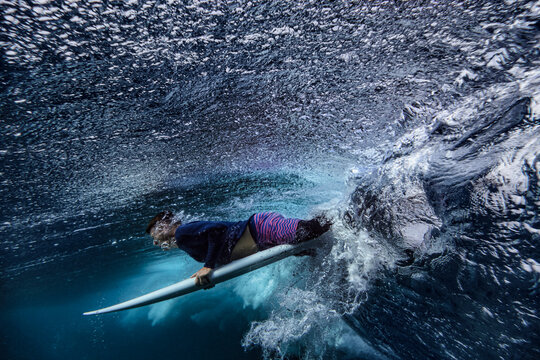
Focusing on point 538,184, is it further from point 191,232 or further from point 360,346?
point 360,346

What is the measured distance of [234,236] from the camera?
10.9ft

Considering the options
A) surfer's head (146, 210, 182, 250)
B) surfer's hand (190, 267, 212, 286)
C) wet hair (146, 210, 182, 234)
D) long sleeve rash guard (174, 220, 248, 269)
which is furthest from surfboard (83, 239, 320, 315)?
wet hair (146, 210, 182, 234)

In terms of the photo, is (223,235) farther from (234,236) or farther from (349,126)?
(349,126)

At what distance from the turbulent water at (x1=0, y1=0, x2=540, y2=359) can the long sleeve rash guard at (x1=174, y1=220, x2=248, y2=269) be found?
5.19ft

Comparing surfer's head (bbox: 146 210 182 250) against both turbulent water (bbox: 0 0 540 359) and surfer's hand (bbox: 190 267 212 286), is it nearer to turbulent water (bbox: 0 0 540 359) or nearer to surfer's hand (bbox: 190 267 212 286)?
surfer's hand (bbox: 190 267 212 286)

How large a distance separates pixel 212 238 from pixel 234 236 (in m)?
0.32

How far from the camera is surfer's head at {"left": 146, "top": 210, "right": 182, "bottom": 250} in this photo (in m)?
3.86

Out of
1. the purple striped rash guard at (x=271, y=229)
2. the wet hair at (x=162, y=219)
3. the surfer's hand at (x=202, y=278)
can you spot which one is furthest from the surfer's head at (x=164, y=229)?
the purple striped rash guard at (x=271, y=229)

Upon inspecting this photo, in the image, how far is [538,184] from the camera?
1516 millimetres

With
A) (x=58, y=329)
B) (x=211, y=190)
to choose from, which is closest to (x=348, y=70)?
(x=211, y=190)

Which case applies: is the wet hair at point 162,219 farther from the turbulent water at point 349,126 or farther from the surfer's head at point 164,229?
the turbulent water at point 349,126

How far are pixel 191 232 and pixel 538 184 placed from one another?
3.55 meters

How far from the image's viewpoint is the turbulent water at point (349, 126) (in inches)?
72.1

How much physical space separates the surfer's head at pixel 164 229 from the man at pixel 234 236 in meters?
0.46
